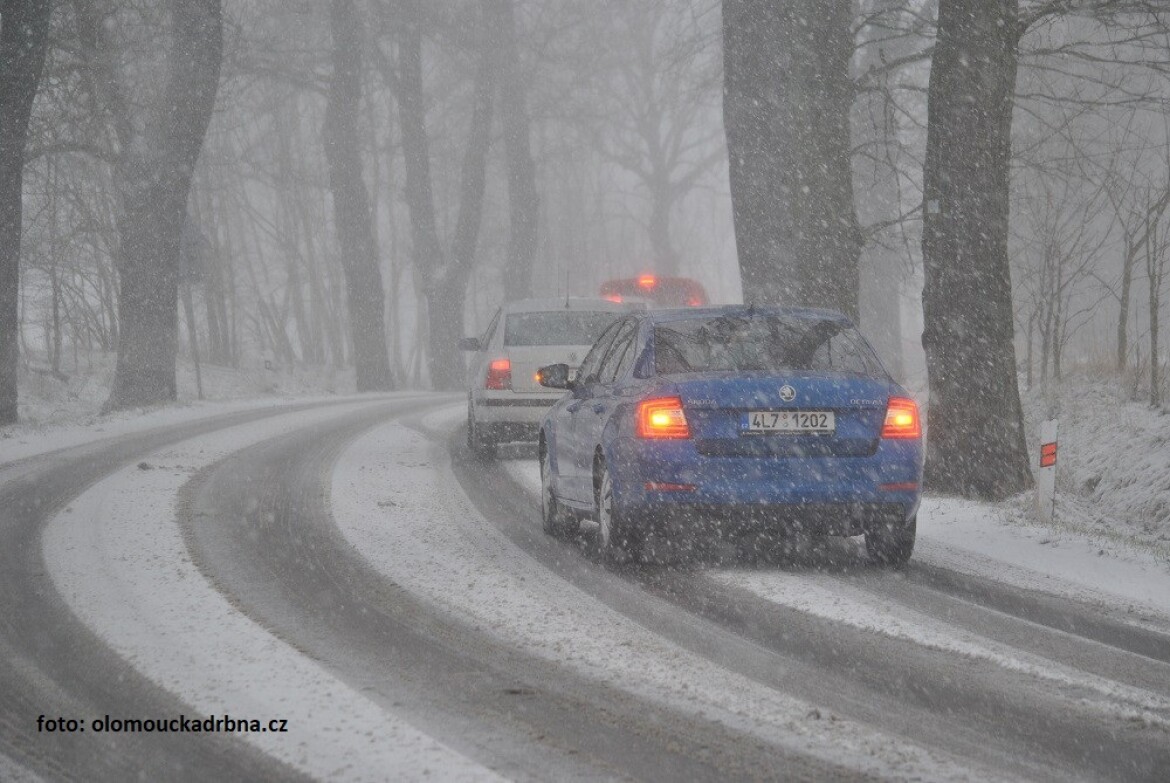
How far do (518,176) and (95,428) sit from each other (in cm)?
2088

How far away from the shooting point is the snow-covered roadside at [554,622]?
3.70 metres

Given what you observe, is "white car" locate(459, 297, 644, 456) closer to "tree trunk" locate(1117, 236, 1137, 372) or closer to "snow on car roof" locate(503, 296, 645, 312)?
"snow on car roof" locate(503, 296, 645, 312)

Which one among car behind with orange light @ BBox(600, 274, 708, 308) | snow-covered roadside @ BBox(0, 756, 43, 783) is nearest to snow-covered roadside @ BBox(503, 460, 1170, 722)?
snow-covered roadside @ BBox(0, 756, 43, 783)

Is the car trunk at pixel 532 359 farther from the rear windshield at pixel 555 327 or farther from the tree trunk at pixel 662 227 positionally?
the tree trunk at pixel 662 227

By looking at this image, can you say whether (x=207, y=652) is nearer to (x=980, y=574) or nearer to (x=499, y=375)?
(x=980, y=574)

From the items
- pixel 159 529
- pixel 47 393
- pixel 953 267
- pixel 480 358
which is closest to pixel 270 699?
pixel 159 529

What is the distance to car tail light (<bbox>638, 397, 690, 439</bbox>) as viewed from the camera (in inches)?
257

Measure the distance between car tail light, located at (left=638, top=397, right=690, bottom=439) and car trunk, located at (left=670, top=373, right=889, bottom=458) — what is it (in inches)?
1.7

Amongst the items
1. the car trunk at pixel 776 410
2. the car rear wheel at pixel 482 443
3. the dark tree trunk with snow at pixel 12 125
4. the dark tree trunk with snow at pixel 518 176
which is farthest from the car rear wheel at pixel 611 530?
the dark tree trunk with snow at pixel 518 176

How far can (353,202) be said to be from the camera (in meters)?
30.8

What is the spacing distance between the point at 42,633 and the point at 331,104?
27.2 metres

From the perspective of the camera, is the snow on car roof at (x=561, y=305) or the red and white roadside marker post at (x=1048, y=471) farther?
the snow on car roof at (x=561, y=305)

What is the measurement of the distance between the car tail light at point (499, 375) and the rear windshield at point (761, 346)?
5523 mm

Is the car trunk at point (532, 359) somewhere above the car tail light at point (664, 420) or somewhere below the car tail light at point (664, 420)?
above
